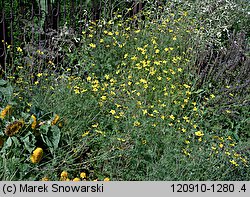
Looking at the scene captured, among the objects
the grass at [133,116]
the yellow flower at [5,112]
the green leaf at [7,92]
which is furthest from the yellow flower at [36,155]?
the green leaf at [7,92]

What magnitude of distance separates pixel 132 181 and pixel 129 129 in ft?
1.59

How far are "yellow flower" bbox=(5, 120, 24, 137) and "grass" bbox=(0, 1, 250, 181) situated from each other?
0.05 meters

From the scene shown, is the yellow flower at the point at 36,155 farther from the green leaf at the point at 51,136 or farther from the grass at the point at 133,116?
the green leaf at the point at 51,136

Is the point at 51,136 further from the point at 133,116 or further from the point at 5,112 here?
the point at 133,116

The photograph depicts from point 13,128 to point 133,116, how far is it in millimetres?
1003

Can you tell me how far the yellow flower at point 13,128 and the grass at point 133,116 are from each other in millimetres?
45

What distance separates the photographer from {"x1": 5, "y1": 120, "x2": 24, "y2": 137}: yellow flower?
2.65m

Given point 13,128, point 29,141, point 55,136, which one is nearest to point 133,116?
point 55,136

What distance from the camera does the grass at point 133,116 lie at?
286 cm

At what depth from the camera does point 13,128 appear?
8.72 ft

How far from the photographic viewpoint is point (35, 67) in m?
4.12

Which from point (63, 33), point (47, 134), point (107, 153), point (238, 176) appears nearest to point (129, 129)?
point (107, 153)

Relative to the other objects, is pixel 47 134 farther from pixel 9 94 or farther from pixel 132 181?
pixel 132 181

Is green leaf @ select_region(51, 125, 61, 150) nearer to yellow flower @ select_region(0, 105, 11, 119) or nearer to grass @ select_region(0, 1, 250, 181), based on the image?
grass @ select_region(0, 1, 250, 181)
